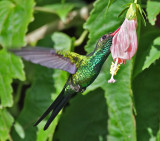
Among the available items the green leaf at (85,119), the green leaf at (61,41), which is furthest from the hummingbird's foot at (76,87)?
the green leaf at (85,119)

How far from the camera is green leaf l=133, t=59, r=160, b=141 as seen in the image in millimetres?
1422

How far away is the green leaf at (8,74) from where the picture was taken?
1.41 meters

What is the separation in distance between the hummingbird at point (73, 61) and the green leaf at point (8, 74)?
1.57 ft

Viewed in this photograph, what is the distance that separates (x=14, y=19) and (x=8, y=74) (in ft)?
0.84

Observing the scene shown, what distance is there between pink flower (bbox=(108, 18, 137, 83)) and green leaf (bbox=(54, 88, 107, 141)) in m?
0.81

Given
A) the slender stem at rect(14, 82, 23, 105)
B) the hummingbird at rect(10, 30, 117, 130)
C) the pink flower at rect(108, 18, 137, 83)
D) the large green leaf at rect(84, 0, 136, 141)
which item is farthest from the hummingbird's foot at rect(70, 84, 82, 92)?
the slender stem at rect(14, 82, 23, 105)

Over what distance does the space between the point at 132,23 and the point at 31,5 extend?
0.73 m

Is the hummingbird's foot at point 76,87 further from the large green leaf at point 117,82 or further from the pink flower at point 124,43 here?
the large green leaf at point 117,82

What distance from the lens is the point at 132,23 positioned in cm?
90

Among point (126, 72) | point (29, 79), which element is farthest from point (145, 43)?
point (29, 79)

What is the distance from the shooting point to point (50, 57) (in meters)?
0.89

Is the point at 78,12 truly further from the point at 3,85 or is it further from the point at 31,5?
the point at 3,85

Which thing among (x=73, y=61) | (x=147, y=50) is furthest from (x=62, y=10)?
(x=73, y=61)

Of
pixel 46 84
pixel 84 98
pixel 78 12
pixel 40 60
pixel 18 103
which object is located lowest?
pixel 18 103
